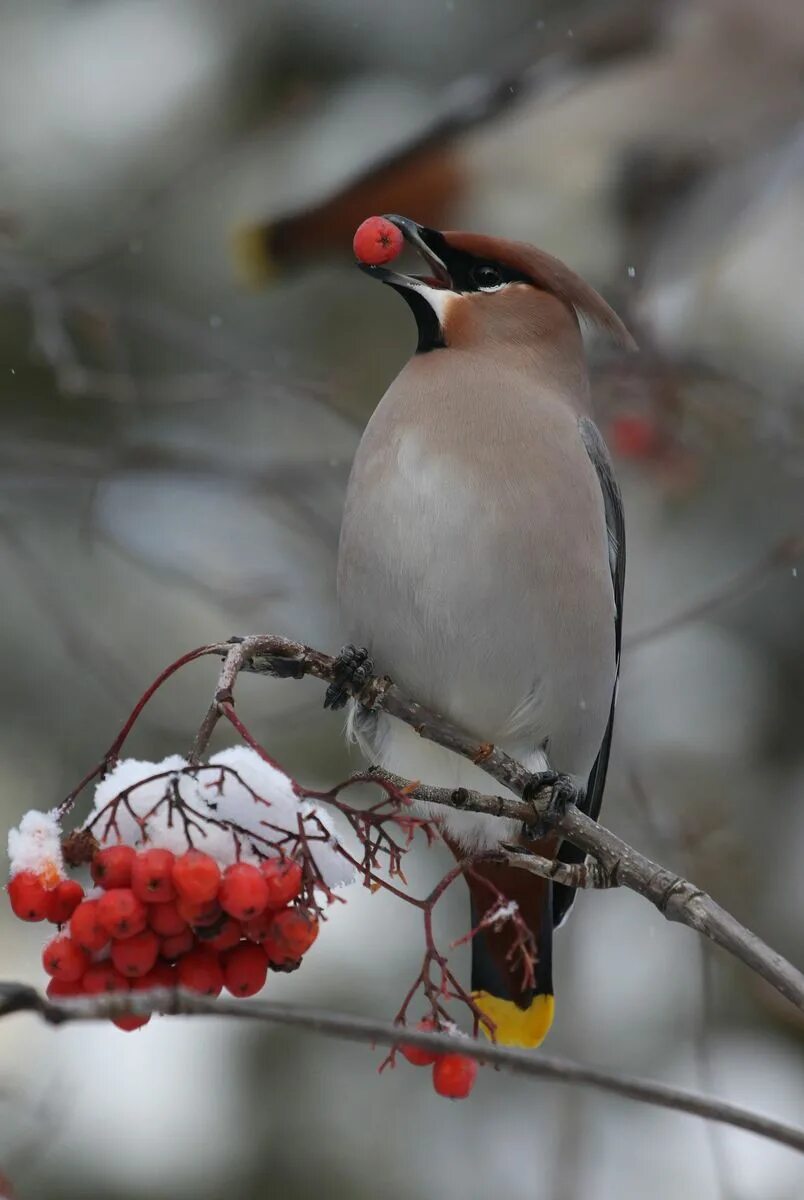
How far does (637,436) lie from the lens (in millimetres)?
4270

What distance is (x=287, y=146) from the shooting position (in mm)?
5258

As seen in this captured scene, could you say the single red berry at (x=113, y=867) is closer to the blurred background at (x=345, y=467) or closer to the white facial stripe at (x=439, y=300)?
the white facial stripe at (x=439, y=300)

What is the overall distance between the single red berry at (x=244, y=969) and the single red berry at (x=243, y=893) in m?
0.07

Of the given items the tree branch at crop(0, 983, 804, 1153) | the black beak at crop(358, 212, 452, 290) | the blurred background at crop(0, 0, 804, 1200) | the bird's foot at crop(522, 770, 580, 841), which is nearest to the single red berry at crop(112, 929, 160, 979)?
the tree branch at crop(0, 983, 804, 1153)

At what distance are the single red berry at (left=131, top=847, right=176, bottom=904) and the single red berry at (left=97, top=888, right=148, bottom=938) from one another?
0.01 m

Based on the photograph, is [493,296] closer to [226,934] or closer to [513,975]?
[513,975]

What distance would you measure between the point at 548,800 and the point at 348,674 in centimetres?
36

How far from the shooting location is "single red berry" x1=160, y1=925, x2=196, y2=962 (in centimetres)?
172

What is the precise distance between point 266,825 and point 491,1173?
3.00 meters

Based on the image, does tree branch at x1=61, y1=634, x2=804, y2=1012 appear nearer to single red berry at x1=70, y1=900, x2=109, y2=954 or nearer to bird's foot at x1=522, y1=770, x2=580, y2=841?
bird's foot at x1=522, y1=770, x2=580, y2=841

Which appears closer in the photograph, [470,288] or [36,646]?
[470,288]

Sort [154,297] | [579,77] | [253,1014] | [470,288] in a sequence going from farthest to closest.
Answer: [154,297]
[579,77]
[470,288]
[253,1014]

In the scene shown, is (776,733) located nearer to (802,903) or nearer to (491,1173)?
(802,903)

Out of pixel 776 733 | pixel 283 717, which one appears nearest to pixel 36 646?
pixel 283 717
